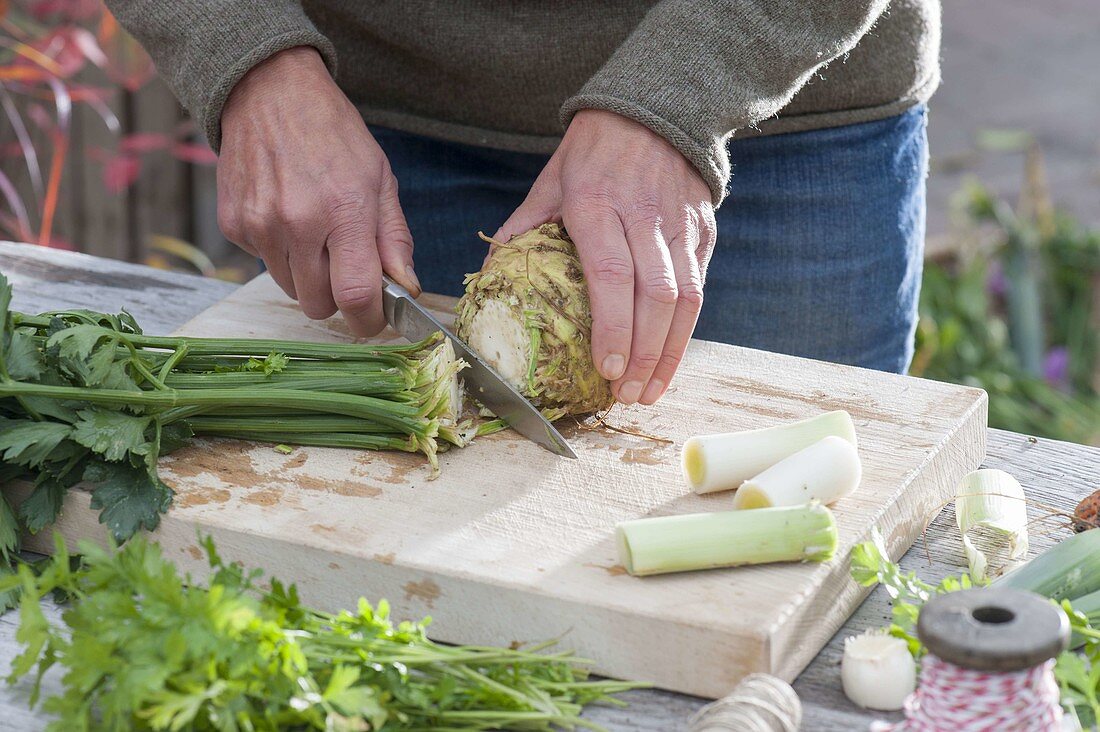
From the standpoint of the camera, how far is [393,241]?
109 inches

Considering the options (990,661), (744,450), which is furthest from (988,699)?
(744,450)

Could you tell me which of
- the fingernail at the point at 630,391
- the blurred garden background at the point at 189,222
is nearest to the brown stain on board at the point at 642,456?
the fingernail at the point at 630,391

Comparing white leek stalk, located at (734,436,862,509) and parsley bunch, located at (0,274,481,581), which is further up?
white leek stalk, located at (734,436,862,509)

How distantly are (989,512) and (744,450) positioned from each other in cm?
45

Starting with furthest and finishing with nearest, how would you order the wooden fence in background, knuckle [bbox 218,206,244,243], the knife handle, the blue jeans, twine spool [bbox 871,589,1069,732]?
the wooden fence in background < the blue jeans < knuckle [bbox 218,206,244,243] < the knife handle < twine spool [bbox 871,589,1069,732]

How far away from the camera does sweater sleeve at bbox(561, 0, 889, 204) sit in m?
2.57

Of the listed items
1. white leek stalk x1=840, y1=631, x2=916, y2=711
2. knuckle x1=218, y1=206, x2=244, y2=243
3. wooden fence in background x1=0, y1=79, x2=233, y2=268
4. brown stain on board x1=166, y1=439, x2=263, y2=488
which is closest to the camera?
white leek stalk x1=840, y1=631, x2=916, y2=711

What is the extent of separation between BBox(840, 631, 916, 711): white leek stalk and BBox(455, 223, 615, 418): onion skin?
88 cm

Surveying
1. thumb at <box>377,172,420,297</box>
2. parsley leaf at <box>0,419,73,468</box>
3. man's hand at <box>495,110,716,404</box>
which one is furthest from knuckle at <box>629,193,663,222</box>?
parsley leaf at <box>0,419,73,468</box>

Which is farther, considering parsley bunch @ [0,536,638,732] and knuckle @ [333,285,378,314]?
knuckle @ [333,285,378,314]

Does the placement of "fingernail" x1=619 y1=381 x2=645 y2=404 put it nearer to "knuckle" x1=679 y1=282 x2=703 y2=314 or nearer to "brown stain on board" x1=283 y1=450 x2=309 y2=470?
"knuckle" x1=679 y1=282 x2=703 y2=314

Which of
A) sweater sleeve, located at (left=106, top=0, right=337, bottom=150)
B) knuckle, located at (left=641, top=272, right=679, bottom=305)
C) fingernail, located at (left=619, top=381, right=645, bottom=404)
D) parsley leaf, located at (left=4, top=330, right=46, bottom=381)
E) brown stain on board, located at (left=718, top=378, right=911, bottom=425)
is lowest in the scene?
brown stain on board, located at (left=718, top=378, right=911, bottom=425)

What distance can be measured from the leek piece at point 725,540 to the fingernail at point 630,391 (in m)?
0.54

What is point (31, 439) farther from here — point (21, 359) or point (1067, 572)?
point (1067, 572)
